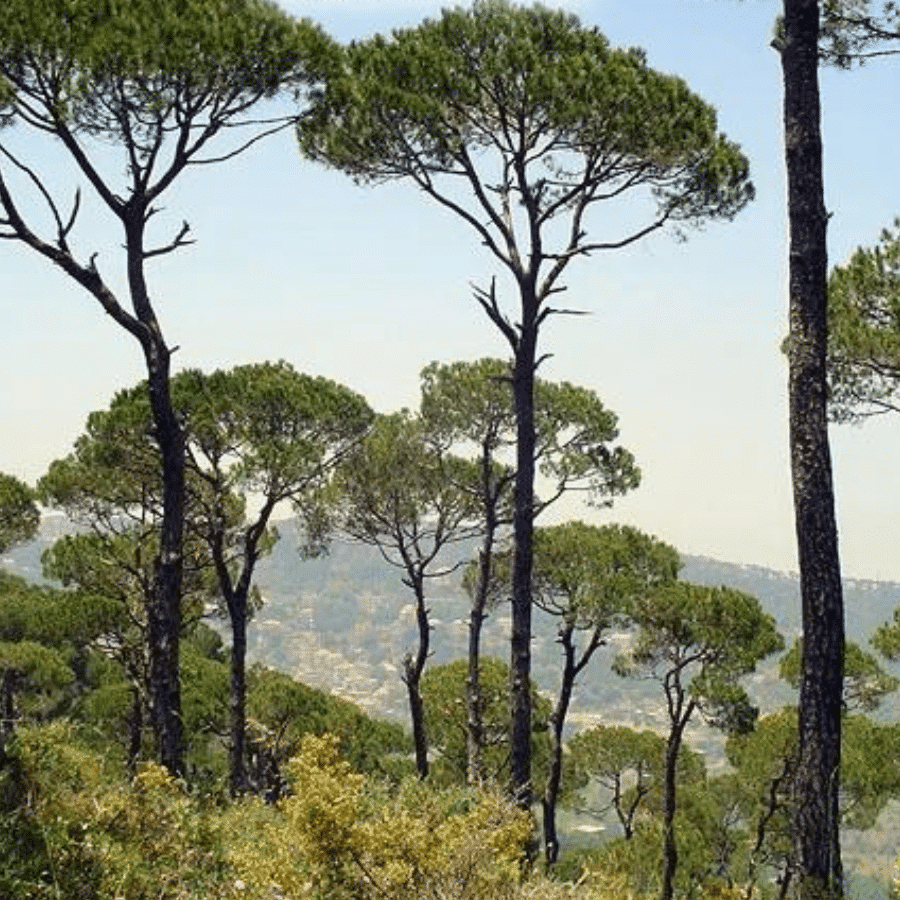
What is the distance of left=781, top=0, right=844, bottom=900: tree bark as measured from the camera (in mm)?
6945

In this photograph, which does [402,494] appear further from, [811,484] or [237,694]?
[811,484]

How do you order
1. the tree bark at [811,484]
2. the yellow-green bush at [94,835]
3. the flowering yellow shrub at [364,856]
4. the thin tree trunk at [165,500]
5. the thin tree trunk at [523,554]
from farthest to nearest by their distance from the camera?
the thin tree trunk at [523,554] < the thin tree trunk at [165,500] < the tree bark at [811,484] < the yellow-green bush at [94,835] < the flowering yellow shrub at [364,856]

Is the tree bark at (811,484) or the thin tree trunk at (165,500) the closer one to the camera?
the tree bark at (811,484)

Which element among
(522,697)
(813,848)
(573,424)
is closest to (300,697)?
(573,424)

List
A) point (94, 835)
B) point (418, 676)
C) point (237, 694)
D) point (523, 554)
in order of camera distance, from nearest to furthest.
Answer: point (94, 835), point (523, 554), point (237, 694), point (418, 676)

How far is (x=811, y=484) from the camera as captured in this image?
7508 millimetres

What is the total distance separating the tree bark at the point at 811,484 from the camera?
6945 mm

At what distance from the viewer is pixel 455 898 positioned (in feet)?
16.9

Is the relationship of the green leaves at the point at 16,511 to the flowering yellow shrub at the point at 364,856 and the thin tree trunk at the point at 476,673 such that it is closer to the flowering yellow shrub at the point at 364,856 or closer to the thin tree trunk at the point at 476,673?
the thin tree trunk at the point at 476,673

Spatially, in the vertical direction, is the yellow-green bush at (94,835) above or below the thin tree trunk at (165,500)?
below

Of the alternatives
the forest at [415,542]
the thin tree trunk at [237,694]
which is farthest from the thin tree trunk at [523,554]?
the thin tree trunk at [237,694]

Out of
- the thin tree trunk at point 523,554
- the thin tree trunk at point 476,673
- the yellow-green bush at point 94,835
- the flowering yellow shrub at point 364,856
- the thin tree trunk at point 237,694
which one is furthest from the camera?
the thin tree trunk at point 476,673

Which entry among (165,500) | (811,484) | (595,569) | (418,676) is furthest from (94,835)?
(595,569)

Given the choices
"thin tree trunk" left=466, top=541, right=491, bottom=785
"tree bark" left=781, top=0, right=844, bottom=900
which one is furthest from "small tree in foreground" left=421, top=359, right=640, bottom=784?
"tree bark" left=781, top=0, right=844, bottom=900
